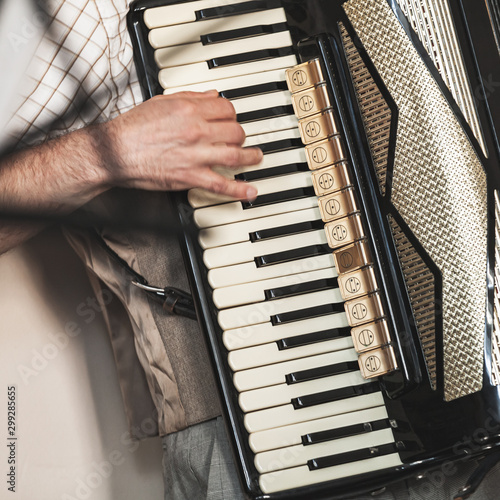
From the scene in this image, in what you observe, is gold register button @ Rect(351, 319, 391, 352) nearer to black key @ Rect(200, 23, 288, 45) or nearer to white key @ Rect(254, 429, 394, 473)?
white key @ Rect(254, 429, 394, 473)

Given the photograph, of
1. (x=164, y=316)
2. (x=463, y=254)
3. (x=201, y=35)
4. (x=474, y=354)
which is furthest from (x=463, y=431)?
(x=201, y=35)

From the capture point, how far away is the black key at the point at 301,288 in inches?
27.3

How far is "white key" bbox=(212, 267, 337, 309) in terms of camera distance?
2.26ft

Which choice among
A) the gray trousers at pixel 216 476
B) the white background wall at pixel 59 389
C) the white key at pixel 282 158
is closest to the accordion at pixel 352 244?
the white key at pixel 282 158

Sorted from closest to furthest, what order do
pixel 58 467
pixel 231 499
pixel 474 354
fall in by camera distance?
pixel 474 354
pixel 231 499
pixel 58 467

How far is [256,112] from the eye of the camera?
2.34ft

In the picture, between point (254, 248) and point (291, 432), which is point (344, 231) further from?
point (291, 432)

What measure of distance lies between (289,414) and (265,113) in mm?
344

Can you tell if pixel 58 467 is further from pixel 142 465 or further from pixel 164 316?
pixel 164 316

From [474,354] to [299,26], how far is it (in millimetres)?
421

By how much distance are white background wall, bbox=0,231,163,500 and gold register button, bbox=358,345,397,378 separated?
1.81 feet

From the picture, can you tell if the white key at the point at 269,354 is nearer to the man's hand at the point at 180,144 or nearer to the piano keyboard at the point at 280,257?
the piano keyboard at the point at 280,257

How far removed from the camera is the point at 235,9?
2.33 ft

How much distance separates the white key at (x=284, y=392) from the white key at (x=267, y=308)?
0.08 meters
